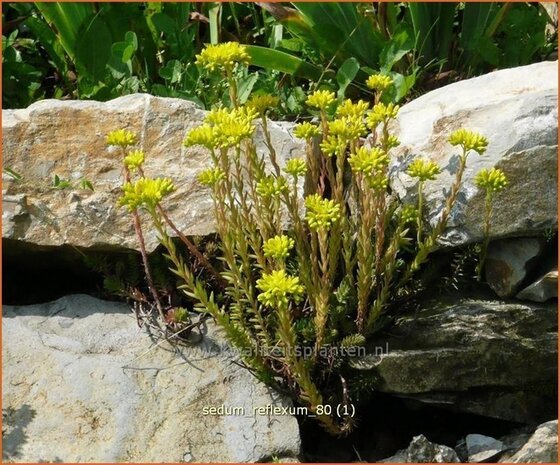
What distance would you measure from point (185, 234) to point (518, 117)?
55.7 inches

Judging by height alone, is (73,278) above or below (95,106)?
below

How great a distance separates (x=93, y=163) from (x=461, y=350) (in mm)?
1721

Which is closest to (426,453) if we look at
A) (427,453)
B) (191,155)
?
(427,453)

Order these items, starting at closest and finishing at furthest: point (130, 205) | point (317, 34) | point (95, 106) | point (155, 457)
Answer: point (130, 205) < point (155, 457) < point (95, 106) < point (317, 34)

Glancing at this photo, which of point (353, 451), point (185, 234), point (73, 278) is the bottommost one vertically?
point (353, 451)

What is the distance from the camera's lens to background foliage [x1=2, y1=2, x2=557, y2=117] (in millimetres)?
4547

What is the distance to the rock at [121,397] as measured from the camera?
133 inches

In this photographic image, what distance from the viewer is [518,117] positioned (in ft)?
12.0

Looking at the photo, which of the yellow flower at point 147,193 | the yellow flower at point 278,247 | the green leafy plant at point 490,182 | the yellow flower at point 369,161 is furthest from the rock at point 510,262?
the yellow flower at point 147,193

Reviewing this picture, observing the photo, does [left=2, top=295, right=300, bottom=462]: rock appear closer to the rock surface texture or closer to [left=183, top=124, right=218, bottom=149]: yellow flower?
the rock surface texture

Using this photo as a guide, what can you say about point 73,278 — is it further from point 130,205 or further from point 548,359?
point 548,359

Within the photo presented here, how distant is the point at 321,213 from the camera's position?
10.2 feet

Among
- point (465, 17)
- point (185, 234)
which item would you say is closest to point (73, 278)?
point (185, 234)

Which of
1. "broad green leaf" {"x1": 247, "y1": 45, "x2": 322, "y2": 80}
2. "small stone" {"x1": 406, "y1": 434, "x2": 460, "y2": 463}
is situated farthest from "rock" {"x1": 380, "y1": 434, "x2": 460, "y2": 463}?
"broad green leaf" {"x1": 247, "y1": 45, "x2": 322, "y2": 80}
